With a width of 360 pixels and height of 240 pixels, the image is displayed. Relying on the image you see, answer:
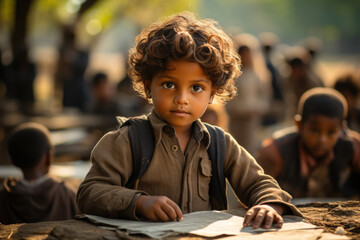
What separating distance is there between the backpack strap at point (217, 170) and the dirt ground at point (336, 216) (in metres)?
0.40

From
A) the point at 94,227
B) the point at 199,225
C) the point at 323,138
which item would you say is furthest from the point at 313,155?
the point at 94,227

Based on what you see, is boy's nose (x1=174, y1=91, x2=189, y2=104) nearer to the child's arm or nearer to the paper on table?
the child's arm

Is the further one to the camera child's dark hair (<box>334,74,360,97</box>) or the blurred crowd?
the blurred crowd

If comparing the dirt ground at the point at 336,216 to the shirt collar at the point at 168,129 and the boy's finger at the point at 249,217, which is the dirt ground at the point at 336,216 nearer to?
the boy's finger at the point at 249,217

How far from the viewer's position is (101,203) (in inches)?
85.0

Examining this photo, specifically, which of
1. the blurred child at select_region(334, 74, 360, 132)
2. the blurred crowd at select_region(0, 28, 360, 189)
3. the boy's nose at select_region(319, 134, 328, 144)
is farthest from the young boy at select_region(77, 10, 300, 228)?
the blurred child at select_region(334, 74, 360, 132)

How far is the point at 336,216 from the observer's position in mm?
2396

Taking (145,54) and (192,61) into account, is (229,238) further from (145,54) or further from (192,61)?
(145,54)

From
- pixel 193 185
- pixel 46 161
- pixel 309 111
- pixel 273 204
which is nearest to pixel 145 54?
pixel 193 185

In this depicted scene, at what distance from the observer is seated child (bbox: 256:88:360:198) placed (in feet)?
13.8

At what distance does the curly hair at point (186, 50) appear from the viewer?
2.31 m

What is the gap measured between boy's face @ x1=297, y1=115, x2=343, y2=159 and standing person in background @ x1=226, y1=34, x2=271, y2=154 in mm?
4273

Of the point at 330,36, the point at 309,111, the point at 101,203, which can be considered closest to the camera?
the point at 101,203

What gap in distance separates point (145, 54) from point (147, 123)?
0.32 metres
